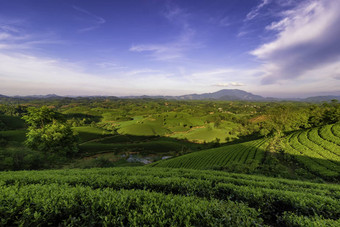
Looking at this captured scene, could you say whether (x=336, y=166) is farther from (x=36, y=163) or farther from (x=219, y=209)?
(x=36, y=163)

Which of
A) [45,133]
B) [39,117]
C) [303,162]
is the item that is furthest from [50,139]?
[303,162]

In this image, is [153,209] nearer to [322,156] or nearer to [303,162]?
[303,162]

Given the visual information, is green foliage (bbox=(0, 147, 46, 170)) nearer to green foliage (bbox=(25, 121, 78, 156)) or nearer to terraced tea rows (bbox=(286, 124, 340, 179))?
green foliage (bbox=(25, 121, 78, 156))

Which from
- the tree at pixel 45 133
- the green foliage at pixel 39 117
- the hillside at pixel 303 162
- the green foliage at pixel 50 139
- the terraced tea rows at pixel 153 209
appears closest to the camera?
the terraced tea rows at pixel 153 209

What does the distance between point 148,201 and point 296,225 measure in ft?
16.9

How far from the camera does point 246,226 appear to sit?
12.1 feet

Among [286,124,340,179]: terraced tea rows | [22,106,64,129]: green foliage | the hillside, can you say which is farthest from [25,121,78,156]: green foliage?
[286,124,340,179]: terraced tea rows

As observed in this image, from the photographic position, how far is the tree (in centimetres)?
2473

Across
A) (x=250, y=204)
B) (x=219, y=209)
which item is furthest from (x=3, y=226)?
(x=250, y=204)

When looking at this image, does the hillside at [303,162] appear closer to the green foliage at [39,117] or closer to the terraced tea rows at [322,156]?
the terraced tea rows at [322,156]

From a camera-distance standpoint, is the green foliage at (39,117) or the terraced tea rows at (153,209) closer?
the terraced tea rows at (153,209)

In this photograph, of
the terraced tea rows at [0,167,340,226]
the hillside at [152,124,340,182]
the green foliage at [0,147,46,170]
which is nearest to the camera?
the terraced tea rows at [0,167,340,226]

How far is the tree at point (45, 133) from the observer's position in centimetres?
2473

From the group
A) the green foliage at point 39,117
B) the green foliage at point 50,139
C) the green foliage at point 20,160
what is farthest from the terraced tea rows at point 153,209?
the green foliage at point 39,117
